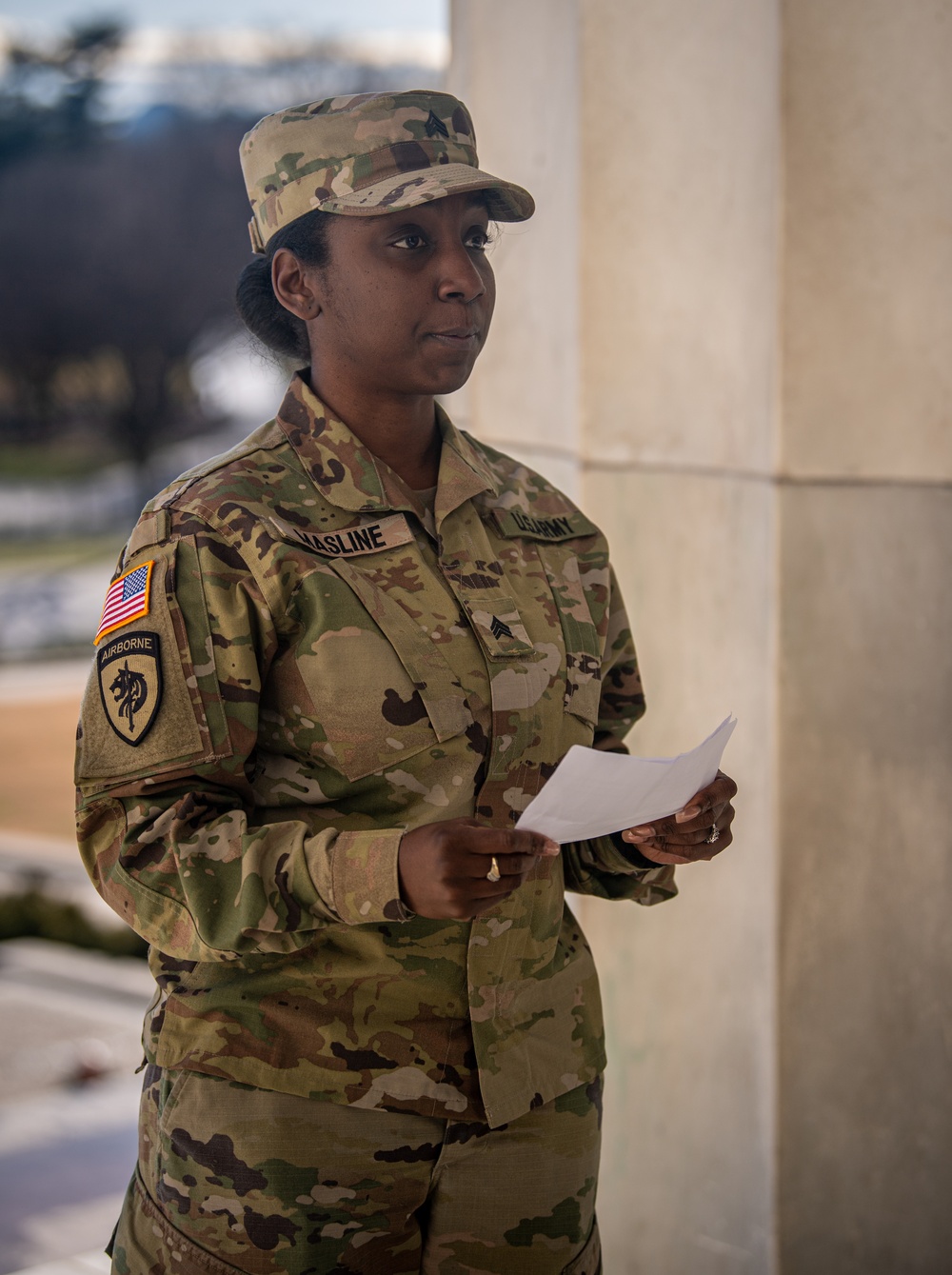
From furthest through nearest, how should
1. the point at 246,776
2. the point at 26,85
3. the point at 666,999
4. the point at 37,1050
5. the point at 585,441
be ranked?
the point at 26,85 < the point at 37,1050 < the point at 666,999 < the point at 585,441 < the point at 246,776

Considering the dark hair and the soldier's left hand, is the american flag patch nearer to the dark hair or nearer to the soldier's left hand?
the dark hair

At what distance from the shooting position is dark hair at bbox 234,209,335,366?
1338mm

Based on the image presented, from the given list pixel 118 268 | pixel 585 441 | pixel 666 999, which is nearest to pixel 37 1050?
pixel 666 999

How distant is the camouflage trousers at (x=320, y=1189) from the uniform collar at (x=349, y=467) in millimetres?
583

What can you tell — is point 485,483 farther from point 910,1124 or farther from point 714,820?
point 910,1124

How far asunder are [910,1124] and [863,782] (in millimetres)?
580

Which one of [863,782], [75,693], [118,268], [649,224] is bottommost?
[75,693]

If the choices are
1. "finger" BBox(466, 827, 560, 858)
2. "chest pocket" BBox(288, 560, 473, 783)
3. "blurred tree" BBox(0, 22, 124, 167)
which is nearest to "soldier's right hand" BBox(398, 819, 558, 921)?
"finger" BBox(466, 827, 560, 858)

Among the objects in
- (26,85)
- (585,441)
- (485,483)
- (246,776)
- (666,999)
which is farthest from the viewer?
(26,85)

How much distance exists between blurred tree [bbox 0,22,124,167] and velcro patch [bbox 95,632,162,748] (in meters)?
15.9

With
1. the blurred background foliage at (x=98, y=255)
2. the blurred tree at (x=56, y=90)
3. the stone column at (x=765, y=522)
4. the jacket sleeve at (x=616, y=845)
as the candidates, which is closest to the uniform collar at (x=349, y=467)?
the jacket sleeve at (x=616, y=845)

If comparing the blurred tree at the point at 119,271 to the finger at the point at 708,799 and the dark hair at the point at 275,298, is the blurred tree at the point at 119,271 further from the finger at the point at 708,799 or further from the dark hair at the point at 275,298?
the finger at the point at 708,799

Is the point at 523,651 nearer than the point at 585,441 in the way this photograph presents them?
Yes

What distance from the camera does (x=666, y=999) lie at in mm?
2250
